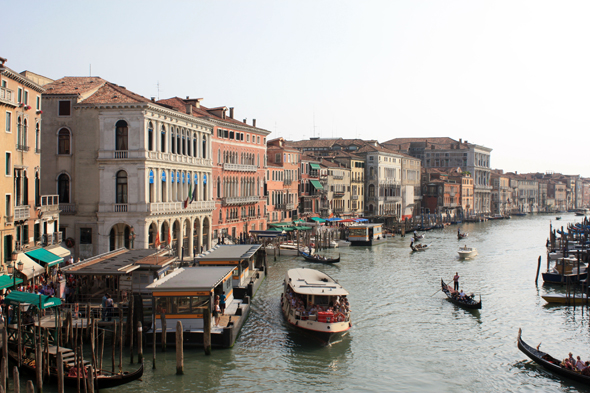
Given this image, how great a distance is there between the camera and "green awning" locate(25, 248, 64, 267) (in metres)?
21.8

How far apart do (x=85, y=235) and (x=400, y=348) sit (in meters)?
16.4

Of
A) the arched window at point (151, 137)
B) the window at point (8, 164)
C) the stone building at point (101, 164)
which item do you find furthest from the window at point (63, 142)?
the window at point (8, 164)

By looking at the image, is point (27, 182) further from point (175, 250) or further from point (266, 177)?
point (266, 177)

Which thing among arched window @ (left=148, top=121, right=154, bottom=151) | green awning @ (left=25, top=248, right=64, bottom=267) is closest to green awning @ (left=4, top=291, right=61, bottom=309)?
green awning @ (left=25, top=248, right=64, bottom=267)

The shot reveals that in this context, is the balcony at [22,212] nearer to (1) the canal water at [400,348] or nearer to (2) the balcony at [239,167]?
(1) the canal water at [400,348]

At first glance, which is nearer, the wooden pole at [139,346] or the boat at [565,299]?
the wooden pole at [139,346]

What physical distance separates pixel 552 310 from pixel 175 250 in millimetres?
17722

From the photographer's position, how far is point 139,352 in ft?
51.2

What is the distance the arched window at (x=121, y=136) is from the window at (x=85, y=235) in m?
3.94

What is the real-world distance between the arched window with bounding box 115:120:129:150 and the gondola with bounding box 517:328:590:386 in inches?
743

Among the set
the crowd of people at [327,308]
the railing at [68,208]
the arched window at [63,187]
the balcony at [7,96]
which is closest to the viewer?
the crowd of people at [327,308]

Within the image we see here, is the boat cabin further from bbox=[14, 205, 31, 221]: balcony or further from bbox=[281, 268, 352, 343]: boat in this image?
bbox=[14, 205, 31, 221]: balcony

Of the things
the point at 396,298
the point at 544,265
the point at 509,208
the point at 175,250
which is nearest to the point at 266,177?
the point at 175,250

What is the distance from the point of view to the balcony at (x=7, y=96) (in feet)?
65.6
